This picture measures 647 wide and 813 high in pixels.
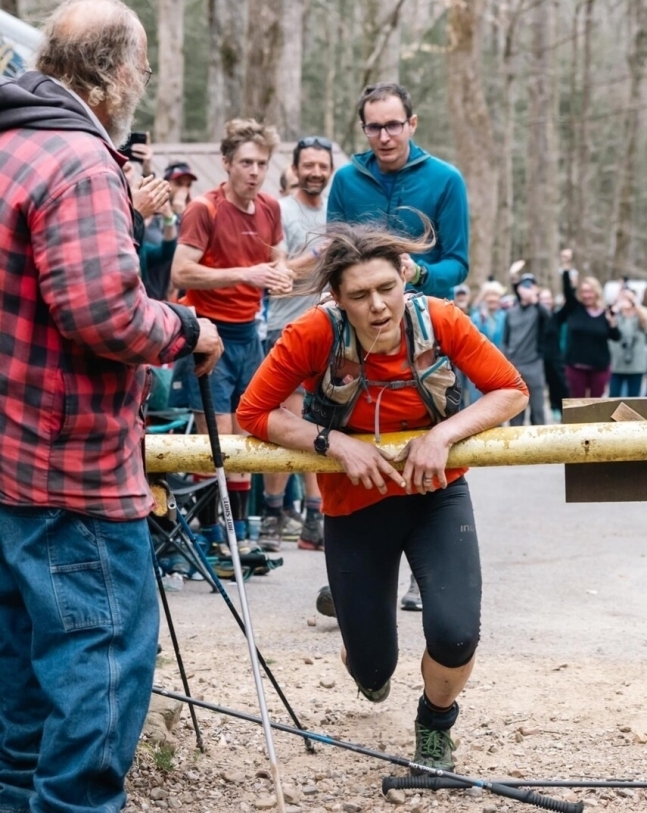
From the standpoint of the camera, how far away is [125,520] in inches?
129

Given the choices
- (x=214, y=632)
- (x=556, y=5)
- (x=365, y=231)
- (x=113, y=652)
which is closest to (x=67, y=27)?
(x=365, y=231)

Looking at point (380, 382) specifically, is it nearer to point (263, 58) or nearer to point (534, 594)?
point (534, 594)

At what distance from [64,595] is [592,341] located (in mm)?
13362

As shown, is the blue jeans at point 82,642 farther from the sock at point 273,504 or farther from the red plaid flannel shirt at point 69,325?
the sock at point 273,504

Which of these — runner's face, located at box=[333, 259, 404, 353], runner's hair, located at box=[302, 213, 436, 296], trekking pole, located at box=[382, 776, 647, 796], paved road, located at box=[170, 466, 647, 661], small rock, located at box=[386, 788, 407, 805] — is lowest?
paved road, located at box=[170, 466, 647, 661]

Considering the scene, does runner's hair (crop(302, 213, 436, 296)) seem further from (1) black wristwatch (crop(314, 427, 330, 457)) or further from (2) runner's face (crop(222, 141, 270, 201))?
(2) runner's face (crop(222, 141, 270, 201))

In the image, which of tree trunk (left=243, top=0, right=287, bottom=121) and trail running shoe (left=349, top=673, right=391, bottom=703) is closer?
trail running shoe (left=349, top=673, right=391, bottom=703)

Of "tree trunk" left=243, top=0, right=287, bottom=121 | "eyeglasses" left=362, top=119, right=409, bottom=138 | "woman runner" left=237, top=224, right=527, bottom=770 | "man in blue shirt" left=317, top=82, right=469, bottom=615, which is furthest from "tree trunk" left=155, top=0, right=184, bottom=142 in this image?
"woman runner" left=237, top=224, right=527, bottom=770

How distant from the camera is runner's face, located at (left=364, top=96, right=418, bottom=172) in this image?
5.88 metres

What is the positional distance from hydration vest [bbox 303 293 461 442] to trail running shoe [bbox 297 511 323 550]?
4.00m

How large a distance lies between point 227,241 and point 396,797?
4.33 meters

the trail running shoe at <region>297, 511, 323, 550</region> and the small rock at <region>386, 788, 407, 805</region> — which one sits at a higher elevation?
the small rock at <region>386, 788, 407, 805</region>

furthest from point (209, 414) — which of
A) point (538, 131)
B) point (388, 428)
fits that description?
A: point (538, 131)

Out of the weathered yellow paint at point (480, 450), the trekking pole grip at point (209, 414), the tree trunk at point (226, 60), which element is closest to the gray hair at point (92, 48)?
the trekking pole grip at point (209, 414)
